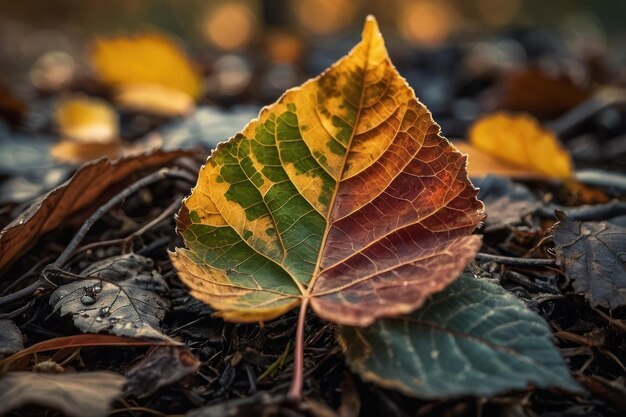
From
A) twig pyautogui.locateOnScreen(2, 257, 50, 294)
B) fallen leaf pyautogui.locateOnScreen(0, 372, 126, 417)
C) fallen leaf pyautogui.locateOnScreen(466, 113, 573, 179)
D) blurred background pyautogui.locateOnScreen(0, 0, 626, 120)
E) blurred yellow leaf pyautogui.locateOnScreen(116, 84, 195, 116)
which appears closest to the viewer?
fallen leaf pyautogui.locateOnScreen(0, 372, 126, 417)

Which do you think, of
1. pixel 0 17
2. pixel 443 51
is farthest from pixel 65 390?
pixel 0 17

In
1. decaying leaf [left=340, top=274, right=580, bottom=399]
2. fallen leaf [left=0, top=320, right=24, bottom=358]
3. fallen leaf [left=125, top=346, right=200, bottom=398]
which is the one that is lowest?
decaying leaf [left=340, top=274, right=580, bottom=399]

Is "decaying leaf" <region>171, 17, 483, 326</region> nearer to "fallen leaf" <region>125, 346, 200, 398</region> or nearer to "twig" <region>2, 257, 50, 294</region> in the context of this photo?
"fallen leaf" <region>125, 346, 200, 398</region>

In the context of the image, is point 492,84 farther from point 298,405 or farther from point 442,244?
point 298,405

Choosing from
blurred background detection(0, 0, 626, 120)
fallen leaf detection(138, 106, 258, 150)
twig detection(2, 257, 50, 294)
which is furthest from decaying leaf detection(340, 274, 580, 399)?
blurred background detection(0, 0, 626, 120)

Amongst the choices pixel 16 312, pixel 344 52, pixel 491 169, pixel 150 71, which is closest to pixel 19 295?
pixel 16 312

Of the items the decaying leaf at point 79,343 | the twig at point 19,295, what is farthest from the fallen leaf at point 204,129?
the decaying leaf at point 79,343

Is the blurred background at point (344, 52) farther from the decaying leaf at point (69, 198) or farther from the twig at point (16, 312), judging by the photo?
the twig at point (16, 312)
